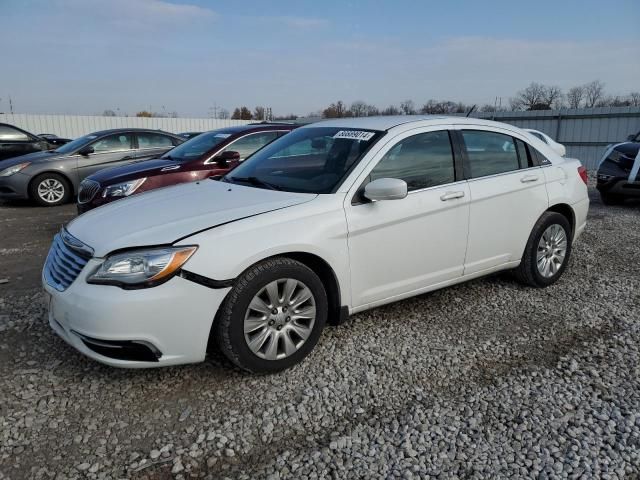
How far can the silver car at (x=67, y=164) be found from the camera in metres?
9.66

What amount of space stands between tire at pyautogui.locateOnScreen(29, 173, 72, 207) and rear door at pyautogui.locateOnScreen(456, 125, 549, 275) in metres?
8.44

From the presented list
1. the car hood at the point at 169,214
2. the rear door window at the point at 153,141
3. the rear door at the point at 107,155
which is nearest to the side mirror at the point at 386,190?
the car hood at the point at 169,214

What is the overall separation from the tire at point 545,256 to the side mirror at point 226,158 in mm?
3777

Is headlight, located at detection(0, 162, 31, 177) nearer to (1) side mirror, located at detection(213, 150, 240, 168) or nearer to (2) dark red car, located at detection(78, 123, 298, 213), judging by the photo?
(2) dark red car, located at detection(78, 123, 298, 213)

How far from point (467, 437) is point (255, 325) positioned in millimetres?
1310

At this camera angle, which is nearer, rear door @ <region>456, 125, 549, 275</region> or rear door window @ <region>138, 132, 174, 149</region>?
rear door @ <region>456, 125, 549, 275</region>

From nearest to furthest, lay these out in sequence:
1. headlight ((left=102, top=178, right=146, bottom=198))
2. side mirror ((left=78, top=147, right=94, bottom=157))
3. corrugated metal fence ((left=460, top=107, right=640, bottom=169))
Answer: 1. headlight ((left=102, top=178, right=146, bottom=198))
2. side mirror ((left=78, top=147, right=94, bottom=157))
3. corrugated metal fence ((left=460, top=107, right=640, bottom=169))

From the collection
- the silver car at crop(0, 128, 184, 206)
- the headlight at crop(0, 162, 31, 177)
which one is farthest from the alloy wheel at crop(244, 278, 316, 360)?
the headlight at crop(0, 162, 31, 177)

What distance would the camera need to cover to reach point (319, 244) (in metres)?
3.17

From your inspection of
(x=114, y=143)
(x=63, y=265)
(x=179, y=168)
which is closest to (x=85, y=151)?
(x=114, y=143)

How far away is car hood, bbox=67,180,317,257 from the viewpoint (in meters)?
2.91

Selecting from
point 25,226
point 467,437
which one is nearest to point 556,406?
point 467,437

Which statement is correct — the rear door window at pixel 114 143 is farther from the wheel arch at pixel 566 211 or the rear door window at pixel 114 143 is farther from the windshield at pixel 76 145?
the wheel arch at pixel 566 211

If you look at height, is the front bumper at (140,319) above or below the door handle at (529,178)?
below
